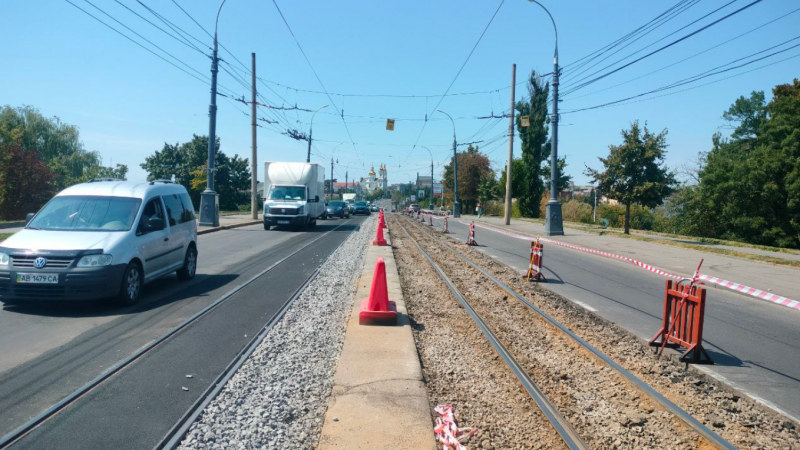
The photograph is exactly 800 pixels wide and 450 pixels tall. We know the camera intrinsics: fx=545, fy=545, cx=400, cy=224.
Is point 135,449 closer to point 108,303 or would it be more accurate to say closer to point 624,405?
point 624,405

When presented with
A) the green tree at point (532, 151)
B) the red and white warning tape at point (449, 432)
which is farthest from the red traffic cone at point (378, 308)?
the green tree at point (532, 151)

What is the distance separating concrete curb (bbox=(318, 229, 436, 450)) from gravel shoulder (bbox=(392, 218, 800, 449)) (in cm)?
29

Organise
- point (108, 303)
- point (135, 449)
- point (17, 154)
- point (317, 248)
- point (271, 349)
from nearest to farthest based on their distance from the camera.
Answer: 1. point (135, 449)
2. point (271, 349)
3. point (108, 303)
4. point (317, 248)
5. point (17, 154)

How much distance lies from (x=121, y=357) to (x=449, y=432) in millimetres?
3763

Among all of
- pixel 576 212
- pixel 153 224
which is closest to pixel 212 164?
pixel 153 224

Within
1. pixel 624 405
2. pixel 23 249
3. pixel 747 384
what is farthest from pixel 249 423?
→ pixel 23 249

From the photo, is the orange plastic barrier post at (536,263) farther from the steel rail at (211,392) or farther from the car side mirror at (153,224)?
the car side mirror at (153,224)

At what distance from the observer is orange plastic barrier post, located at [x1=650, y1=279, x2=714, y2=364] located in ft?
20.8

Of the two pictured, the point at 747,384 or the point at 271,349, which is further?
the point at 271,349

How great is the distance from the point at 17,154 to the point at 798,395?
35779mm

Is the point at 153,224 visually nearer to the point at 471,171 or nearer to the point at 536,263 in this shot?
the point at 536,263

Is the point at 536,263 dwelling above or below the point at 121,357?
above

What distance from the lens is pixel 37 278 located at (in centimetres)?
744

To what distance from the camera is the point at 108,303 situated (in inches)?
334
